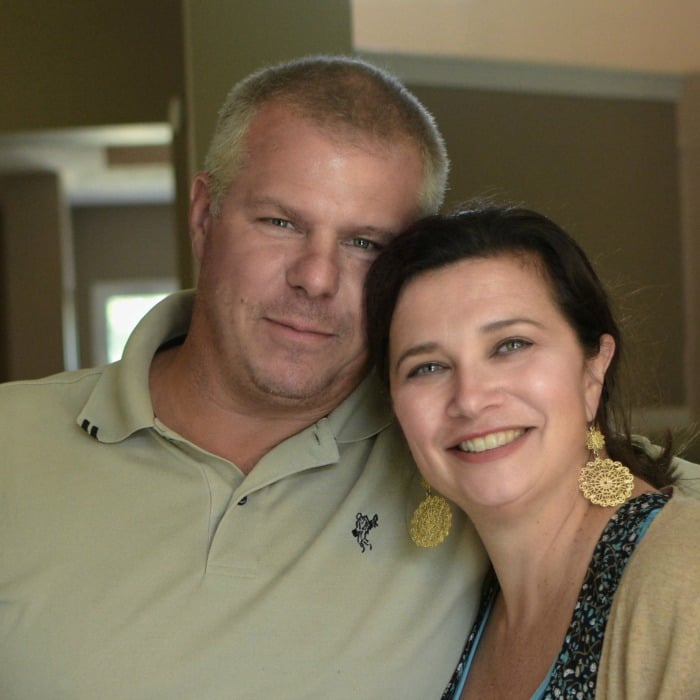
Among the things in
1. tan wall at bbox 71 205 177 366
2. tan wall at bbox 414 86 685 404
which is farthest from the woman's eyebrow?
tan wall at bbox 71 205 177 366

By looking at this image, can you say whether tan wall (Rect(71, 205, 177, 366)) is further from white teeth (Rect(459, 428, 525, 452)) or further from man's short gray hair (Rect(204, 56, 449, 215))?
white teeth (Rect(459, 428, 525, 452))

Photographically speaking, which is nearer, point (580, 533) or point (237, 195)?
point (580, 533)

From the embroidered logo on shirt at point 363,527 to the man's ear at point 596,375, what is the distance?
1.34 feet

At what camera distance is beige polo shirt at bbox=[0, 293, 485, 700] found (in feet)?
5.20

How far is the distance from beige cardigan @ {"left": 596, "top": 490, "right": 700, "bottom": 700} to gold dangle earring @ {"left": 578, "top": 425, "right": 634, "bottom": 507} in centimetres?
12

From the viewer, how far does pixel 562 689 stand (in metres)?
1.37

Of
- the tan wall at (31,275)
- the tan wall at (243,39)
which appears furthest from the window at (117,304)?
the tan wall at (243,39)

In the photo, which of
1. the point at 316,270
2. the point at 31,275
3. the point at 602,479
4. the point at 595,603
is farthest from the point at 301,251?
the point at 31,275

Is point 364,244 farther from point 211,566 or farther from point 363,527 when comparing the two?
point 211,566

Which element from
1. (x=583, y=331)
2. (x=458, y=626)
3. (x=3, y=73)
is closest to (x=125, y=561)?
(x=458, y=626)

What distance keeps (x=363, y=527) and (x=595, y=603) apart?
1.49 feet

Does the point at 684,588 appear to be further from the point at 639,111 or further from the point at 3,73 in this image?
the point at 3,73

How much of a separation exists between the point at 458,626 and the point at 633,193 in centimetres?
207

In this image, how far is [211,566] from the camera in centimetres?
164
